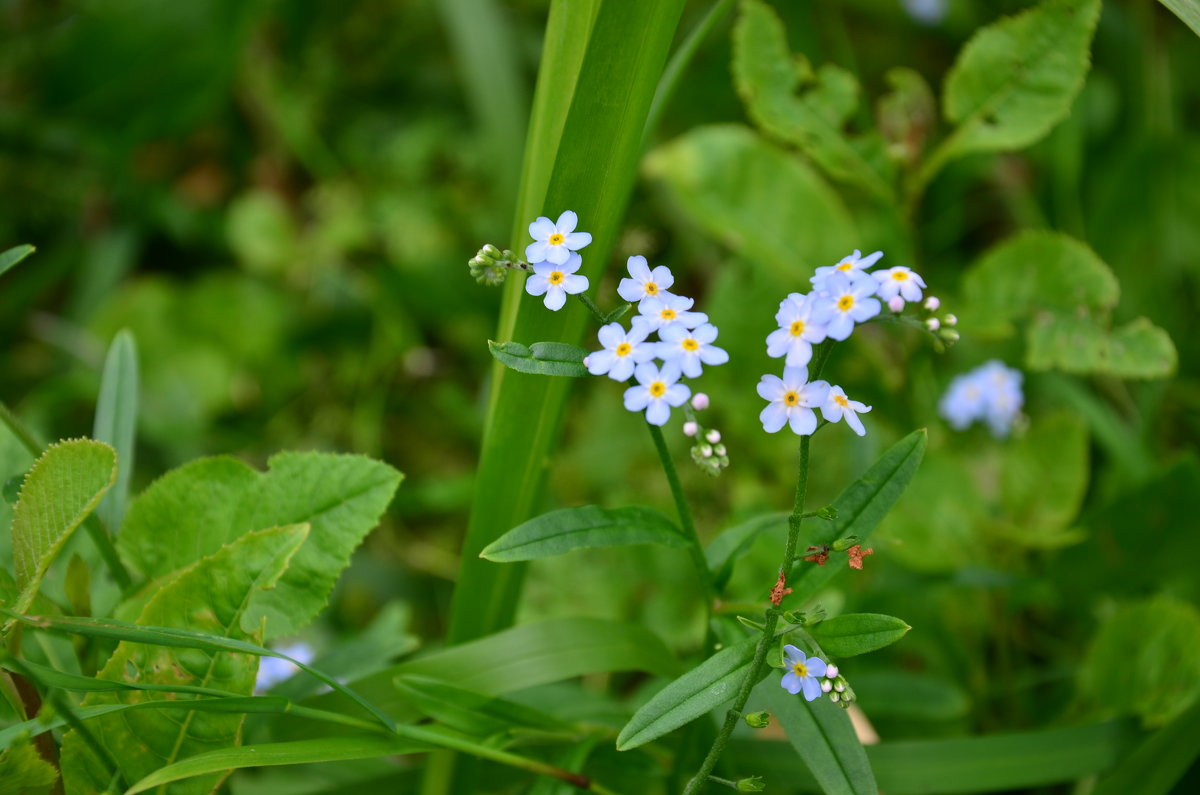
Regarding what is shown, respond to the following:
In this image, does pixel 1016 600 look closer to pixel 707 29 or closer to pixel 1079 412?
pixel 1079 412

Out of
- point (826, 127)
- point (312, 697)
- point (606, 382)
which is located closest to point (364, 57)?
point (606, 382)

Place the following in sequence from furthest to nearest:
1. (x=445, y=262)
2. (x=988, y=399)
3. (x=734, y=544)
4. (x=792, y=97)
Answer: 1. (x=445, y=262)
2. (x=988, y=399)
3. (x=792, y=97)
4. (x=734, y=544)

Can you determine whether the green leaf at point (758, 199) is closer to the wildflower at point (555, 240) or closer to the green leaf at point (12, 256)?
the wildflower at point (555, 240)

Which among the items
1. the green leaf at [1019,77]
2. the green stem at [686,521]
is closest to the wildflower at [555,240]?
the green stem at [686,521]

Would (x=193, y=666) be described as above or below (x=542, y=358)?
below

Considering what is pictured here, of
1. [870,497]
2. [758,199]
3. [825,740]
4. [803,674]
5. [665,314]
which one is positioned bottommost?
[825,740]

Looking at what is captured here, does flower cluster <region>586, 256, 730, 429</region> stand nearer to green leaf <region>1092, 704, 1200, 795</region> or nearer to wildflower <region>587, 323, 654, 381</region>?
wildflower <region>587, 323, 654, 381</region>

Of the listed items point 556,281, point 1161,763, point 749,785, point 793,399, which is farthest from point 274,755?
point 1161,763

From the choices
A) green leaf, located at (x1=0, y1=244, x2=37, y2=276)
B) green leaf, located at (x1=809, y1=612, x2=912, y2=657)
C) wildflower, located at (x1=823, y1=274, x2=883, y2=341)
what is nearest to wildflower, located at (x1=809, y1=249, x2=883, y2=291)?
wildflower, located at (x1=823, y1=274, x2=883, y2=341)

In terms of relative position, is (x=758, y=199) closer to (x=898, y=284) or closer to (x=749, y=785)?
(x=898, y=284)
